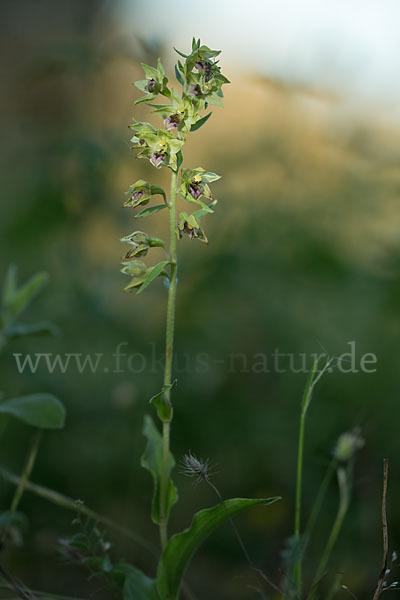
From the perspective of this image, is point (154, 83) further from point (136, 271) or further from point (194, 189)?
point (136, 271)

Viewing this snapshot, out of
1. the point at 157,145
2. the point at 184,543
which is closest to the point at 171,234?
the point at 157,145

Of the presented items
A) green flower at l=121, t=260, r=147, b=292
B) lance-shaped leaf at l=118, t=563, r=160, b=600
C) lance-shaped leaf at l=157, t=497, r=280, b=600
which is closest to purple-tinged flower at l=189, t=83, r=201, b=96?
green flower at l=121, t=260, r=147, b=292

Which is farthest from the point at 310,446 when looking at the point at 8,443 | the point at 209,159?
the point at 209,159

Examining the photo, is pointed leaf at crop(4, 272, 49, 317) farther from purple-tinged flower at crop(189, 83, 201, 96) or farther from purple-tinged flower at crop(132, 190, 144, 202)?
purple-tinged flower at crop(189, 83, 201, 96)

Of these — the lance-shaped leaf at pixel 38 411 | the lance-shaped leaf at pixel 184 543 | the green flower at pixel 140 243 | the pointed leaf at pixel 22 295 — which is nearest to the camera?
the lance-shaped leaf at pixel 184 543

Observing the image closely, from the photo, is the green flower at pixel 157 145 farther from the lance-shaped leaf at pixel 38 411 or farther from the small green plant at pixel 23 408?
the lance-shaped leaf at pixel 38 411

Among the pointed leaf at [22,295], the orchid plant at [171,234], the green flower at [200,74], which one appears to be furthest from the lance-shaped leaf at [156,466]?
the green flower at [200,74]
